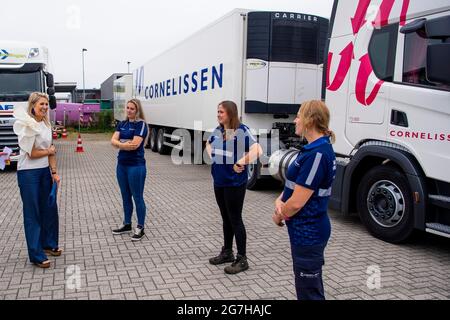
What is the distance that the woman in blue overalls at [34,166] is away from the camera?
4391 mm

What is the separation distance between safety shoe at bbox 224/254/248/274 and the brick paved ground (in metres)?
0.07

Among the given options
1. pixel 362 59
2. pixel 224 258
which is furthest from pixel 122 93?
pixel 224 258

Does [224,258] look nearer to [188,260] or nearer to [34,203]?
[188,260]

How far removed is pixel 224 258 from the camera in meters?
4.71

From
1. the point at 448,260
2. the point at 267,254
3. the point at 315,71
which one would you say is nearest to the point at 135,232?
the point at 267,254

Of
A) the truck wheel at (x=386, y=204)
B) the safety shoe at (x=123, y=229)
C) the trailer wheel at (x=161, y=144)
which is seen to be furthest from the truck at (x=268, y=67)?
the trailer wheel at (x=161, y=144)

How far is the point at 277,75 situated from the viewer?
8766 mm

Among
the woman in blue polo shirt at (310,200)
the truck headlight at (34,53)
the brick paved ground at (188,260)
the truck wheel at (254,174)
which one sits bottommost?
the brick paved ground at (188,260)

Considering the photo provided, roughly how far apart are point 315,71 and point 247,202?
121 inches

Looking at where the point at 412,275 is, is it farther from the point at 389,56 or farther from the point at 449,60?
the point at 389,56

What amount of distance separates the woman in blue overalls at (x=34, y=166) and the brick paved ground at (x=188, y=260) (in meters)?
0.32

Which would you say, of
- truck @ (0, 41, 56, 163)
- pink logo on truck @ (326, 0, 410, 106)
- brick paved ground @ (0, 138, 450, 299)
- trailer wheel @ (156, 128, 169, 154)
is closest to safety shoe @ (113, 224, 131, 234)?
brick paved ground @ (0, 138, 450, 299)

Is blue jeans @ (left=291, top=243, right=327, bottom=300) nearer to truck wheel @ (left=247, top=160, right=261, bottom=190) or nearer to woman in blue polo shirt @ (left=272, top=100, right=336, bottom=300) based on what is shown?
woman in blue polo shirt @ (left=272, top=100, right=336, bottom=300)

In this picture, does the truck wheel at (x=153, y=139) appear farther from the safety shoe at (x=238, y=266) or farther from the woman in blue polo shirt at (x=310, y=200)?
the woman in blue polo shirt at (x=310, y=200)
